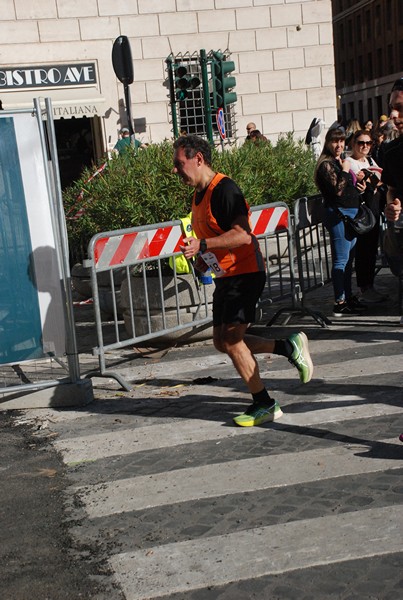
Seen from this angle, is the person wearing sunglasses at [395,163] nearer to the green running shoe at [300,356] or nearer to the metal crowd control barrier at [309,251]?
the green running shoe at [300,356]

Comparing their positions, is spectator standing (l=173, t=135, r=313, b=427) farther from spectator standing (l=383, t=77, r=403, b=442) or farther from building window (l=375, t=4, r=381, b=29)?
building window (l=375, t=4, r=381, b=29)

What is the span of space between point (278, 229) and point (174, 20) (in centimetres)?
1592

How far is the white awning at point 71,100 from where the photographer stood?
2373 cm

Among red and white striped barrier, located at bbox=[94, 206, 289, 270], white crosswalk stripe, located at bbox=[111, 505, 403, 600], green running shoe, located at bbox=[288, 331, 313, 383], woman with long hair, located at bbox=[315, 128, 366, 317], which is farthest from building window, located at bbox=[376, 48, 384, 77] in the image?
white crosswalk stripe, located at bbox=[111, 505, 403, 600]

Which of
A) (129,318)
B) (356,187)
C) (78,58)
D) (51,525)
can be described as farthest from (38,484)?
(78,58)

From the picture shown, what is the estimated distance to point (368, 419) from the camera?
6449mm

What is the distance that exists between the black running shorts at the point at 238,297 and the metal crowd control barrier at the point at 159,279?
1624mm

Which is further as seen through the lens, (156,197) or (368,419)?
(156,197)

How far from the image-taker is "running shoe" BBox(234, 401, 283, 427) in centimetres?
648

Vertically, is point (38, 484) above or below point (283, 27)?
below

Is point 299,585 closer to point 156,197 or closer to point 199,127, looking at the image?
point 156,197

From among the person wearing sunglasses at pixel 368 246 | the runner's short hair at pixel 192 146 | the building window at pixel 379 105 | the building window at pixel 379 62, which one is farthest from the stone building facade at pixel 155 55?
the building window at pixel 379 105

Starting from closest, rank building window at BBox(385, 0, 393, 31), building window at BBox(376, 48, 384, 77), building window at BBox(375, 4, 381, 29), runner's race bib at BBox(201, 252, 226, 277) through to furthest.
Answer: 1. runner's race bib at BBox(201, 252, 226, 277)
2. building window at BBox(385, 0, 393, 31)
3. building window at BBox(375, 4, 381, 29)
4. building window at BBox(376, 48, 384, 77)

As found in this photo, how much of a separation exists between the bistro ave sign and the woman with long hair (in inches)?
593
